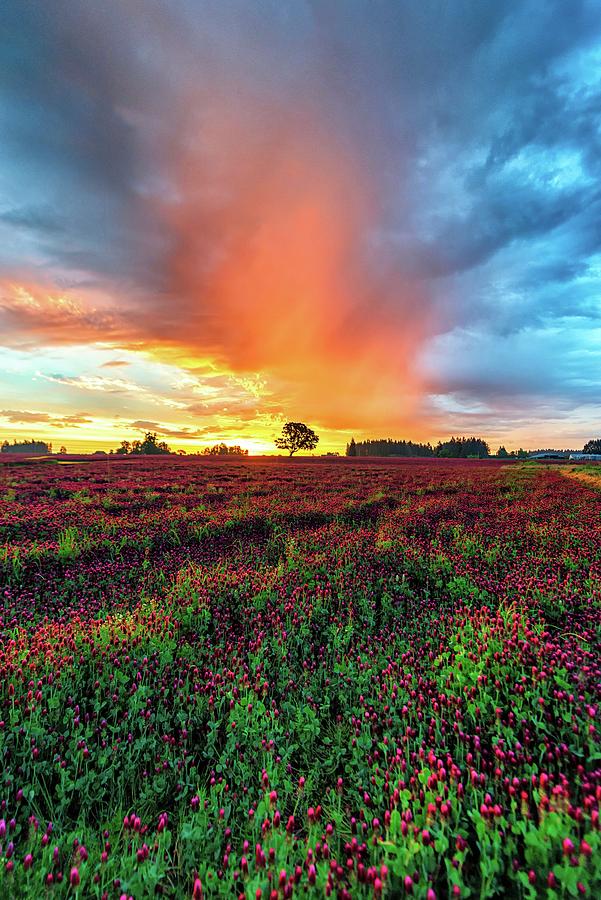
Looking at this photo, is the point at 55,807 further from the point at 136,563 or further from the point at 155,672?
the point at 136,563

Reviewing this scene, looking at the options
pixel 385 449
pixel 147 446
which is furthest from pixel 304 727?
pixel 385 449

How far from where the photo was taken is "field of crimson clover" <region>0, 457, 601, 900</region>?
2137 millimetres

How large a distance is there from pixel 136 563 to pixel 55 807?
5.23 meters

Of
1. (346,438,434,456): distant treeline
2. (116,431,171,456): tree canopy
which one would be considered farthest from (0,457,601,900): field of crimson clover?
(346,438,434,456): distant treeline

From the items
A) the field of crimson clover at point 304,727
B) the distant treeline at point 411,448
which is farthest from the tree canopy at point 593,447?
the field of crimson clover at point 304,727

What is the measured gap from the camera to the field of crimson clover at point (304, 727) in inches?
84.1

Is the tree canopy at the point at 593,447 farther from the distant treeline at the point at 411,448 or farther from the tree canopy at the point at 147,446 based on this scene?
the tree canopy at the point at 147,446

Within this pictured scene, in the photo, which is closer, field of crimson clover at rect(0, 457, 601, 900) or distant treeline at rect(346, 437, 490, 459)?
field of crimson clover at rect(0, 457, 601, 900)

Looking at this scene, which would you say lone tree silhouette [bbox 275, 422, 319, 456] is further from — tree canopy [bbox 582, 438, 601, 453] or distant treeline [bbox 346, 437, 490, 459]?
tree canopy [bbox 582, 438, 601, 453]

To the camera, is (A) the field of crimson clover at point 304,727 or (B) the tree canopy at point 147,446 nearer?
(A) the field of crimson clover at point 304,727

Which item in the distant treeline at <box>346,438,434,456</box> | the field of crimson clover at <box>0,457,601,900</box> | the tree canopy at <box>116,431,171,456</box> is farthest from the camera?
the distant treeline at <box>346,438,434,456</box>

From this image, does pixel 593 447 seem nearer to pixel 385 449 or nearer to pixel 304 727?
pixel 385 449

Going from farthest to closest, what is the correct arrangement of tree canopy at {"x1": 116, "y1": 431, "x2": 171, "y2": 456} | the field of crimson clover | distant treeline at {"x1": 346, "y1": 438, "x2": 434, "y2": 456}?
distant treeline at {"x1": 346, "y1": 438, "x2": 434, "y2": 456}, tree canopy at {"x1": 116, "y1": 431, "x2": 171, "y2": 456}, the field of crimson clover

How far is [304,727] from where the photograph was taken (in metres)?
3.36
